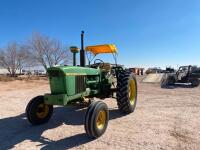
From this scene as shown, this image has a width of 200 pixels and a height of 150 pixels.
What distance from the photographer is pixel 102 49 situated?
32.1 feet

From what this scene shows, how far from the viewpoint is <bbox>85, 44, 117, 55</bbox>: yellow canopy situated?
9523mm

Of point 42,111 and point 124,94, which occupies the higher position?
point 124,94

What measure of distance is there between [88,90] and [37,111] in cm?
154

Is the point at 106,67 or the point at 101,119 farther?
the point at 106,67

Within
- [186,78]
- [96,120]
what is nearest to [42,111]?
[96,120]

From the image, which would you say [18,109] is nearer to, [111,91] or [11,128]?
[11,128]

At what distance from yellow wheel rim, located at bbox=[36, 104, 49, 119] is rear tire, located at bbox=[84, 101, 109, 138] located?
1.98 m

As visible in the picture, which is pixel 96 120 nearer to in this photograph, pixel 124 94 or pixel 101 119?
pixel 101 119

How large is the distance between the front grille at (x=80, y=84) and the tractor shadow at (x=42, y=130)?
0.99 m

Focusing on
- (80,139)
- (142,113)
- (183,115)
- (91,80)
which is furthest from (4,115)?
(183,115)

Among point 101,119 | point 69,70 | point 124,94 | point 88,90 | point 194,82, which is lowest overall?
point 101,119

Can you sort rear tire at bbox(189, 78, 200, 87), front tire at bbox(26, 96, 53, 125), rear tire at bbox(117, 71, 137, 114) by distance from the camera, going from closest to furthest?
front tire at bbox(26, 96, 53, 125), rear tire at bbox(117, 71, 137, 114), rear tire at bbox(189, 78, 200, 87)

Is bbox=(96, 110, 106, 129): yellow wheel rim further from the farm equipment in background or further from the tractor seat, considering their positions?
the farm equipment in background

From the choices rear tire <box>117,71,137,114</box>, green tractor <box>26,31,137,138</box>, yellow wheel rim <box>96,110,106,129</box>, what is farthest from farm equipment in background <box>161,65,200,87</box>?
yellow wheel rim <box>96,110,106,129</box>
